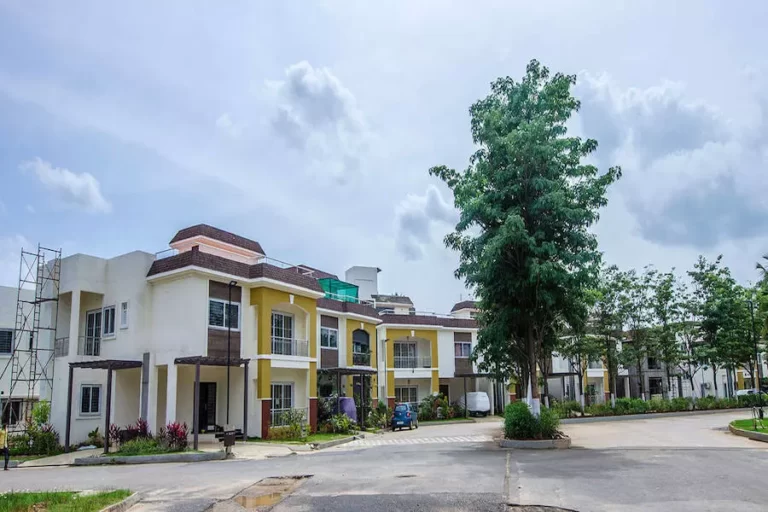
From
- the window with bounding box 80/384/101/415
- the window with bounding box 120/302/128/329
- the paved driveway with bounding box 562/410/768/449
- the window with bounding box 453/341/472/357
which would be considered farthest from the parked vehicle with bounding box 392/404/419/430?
the window with bounding box 120/302/128/329

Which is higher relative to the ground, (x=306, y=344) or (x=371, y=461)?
(x=306, y=344)

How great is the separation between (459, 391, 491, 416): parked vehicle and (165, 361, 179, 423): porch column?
81.1ft

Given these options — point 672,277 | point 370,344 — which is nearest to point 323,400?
point 370,344

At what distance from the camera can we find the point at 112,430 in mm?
22391

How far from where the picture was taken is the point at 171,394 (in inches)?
921

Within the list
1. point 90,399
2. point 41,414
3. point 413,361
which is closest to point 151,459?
point 90,399

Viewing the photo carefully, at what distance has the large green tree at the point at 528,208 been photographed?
19859mm

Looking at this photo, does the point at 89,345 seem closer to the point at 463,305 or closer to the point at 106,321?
the point at 106,321

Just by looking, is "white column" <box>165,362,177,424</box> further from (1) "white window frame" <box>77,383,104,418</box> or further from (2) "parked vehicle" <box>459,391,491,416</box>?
(2) "parked vehicle" <box>459,391,491,416</box>

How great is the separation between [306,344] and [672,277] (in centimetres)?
2460

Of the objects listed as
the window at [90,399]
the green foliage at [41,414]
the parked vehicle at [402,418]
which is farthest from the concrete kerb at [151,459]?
the parked vehicle at [402,418]

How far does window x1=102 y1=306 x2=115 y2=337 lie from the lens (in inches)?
1026

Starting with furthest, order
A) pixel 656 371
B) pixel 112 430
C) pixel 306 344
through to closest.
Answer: pixel 656 371
pixel 306 344
pixel 112 430

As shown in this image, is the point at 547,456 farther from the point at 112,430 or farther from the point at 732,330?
the point at 732,330
